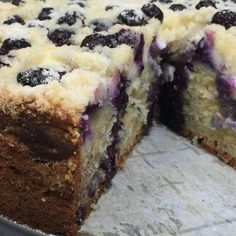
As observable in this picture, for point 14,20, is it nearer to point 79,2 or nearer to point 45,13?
point 45,13

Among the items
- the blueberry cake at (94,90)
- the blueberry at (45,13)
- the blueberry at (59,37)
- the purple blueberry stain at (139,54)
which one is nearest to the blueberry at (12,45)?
the blueberry cake at (94,90)

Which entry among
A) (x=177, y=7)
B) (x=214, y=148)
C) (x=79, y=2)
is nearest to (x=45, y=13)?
(x=79, y=2)

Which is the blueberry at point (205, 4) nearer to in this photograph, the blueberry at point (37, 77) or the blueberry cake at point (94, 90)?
the blueberry cake at point (94, 90)

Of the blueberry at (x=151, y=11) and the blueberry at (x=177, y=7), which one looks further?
the blueberry at (x=177, y=7)

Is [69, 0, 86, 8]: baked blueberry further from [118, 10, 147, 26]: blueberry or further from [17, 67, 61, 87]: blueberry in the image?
[17, 67, 61, 87]: blueberry

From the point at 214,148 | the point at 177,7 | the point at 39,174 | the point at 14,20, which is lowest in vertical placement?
the point at 214,148

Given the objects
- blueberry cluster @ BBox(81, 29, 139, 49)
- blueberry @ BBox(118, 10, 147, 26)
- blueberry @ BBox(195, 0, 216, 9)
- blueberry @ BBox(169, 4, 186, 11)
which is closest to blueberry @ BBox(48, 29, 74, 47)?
blueberry cluster @ BBox(81, 29, 139, 49)
